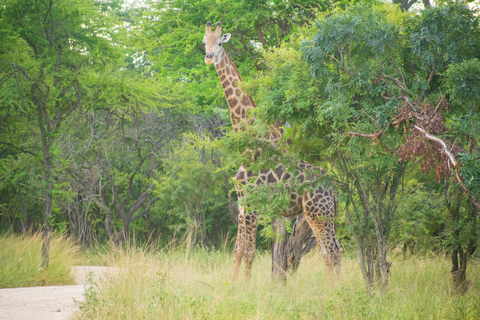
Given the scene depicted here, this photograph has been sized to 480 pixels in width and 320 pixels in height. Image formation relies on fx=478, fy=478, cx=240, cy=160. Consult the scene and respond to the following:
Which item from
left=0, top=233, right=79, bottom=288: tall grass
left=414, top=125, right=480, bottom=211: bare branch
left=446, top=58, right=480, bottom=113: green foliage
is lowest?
left=0, top=233, right=79, bottom=288: tall grass

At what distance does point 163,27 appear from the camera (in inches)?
409

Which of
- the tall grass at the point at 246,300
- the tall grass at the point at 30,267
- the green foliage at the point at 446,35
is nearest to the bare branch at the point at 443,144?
the green foliage at the point at 446,35

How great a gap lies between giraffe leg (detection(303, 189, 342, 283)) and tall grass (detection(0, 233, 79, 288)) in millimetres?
5183

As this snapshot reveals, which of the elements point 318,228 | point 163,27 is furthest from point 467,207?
point 163,27

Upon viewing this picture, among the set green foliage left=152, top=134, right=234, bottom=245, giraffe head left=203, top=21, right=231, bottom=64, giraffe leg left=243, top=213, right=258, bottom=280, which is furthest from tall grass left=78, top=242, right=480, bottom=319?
green foliage left=152, top=134, right=234, bottom=245

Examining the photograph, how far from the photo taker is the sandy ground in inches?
229

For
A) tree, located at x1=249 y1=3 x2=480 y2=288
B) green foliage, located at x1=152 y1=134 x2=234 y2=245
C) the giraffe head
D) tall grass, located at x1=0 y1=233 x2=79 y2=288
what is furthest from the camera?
green foliage, located at x1=152 y1=134 x2=234 y2=245

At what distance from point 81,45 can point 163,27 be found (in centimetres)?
185

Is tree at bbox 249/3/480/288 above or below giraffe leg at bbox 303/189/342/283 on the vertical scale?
above

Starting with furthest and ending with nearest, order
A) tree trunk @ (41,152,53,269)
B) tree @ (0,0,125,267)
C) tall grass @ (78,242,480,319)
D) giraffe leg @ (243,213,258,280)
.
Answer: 1. tree @ (0,0,125,267)
2. tree trunk @ (41,152,53,269)
3. giraffe leg @ (243,213,258,280)
4. tall grass @ (78,242,480,319)

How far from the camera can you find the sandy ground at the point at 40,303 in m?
5.81

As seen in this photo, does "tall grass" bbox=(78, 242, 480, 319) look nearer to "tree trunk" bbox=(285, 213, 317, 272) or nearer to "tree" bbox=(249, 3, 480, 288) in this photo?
"tree trunk" bbox=(285, 213, 317, 272)

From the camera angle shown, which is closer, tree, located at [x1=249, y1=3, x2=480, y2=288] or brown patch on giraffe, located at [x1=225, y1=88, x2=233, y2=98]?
tree, located at [x1=249, y1=3, x2=480, y2=288]

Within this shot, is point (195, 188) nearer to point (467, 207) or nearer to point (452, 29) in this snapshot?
point (467, 207)
